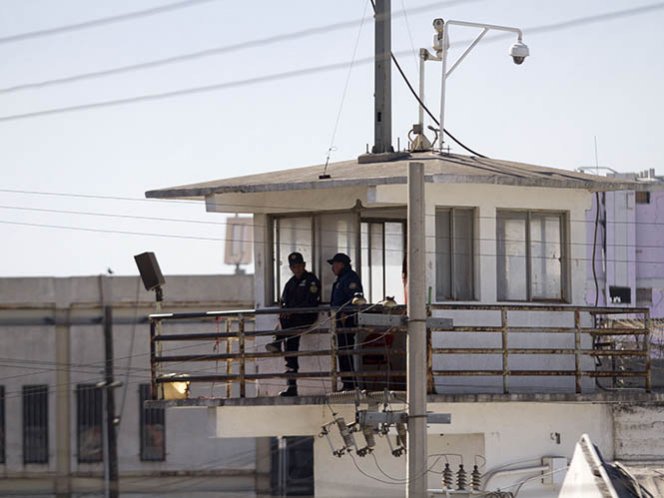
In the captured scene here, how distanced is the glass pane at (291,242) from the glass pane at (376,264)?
84cm

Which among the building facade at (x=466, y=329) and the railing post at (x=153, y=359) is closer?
the building facade at (x=466, y=329)

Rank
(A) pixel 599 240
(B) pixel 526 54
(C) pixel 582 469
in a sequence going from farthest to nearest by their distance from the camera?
(A) pixel 599 240 → (B) pixel 526 54 → (C) pixel 582 469

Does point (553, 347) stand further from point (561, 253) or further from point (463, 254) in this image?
point (463, 254)

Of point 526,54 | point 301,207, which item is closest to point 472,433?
point 301,207

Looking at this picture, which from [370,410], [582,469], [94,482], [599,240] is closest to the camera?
[582,469]

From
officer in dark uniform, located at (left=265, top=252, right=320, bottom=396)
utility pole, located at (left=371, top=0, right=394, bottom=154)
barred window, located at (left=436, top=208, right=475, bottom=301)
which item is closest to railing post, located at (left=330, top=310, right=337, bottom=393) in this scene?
officer in dark uniform, located at (left=265, top=252, right=320, bottom=396)

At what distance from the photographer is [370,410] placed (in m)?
18.9

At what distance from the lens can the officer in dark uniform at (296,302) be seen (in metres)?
20.6

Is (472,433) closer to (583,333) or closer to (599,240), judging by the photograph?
(583,333)

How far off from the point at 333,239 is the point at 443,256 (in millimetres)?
1435

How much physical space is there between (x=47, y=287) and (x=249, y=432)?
95.6ft

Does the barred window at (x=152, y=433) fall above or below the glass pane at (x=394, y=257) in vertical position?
below

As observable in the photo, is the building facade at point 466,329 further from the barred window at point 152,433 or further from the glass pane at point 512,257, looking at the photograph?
the barred window at point 152,433

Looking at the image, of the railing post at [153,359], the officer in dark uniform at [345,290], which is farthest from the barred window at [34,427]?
the officer in dark uniform at [345,290]
